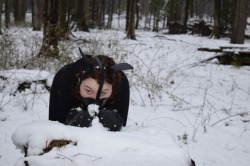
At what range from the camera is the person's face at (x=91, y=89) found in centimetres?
162

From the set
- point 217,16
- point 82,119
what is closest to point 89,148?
point 82,119

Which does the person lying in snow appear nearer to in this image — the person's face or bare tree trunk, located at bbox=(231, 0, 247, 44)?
the person's face

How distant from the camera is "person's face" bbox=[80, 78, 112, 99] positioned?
162 centimetres

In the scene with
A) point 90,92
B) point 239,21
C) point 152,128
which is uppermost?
point 239,21

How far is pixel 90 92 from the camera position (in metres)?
1.65

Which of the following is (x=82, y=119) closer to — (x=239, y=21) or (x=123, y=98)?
(x=123, y=98)

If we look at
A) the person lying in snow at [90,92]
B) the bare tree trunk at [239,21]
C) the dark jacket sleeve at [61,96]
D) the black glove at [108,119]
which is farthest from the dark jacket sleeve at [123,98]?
the bare tree trunk at [239,21]

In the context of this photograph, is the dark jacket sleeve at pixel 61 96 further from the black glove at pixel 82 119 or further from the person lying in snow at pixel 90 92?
the black glove at pixel 82 119

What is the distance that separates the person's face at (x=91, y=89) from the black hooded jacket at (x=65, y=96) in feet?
0.96

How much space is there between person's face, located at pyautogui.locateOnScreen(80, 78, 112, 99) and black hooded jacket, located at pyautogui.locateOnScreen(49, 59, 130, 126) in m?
0.29

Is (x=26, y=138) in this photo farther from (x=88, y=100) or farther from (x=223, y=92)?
(x=223, y=92)

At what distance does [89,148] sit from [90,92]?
53 cm

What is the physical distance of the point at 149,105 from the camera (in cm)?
419

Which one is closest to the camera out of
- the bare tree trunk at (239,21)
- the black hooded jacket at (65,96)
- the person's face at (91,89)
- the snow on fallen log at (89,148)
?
the snow on fallen log at (89,148)
